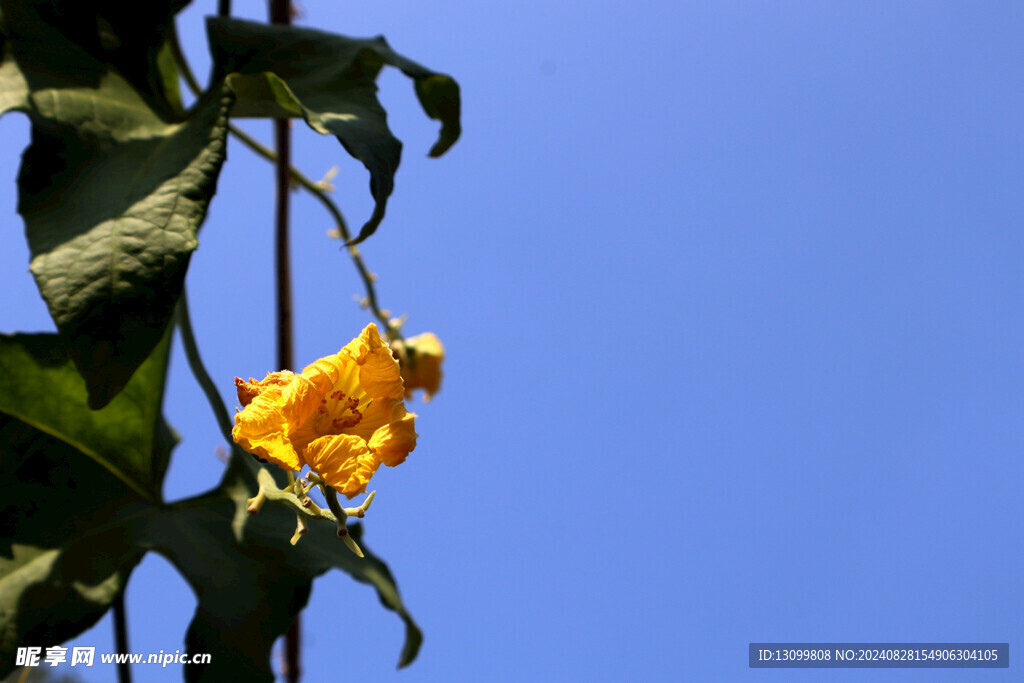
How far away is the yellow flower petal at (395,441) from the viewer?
553 millimetres

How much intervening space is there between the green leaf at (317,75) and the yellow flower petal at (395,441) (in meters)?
0.40

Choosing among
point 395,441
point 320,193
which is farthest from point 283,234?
point 395,441

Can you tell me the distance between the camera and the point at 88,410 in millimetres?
937

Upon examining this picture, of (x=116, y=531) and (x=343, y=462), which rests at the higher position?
(x=343, y=462)

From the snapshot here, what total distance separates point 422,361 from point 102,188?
2.60 ft

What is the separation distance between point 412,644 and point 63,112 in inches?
29.8

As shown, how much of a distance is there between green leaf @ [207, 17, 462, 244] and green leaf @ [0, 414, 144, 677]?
474 millimetres

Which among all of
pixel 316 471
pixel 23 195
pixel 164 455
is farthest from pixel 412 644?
pixel 23 195

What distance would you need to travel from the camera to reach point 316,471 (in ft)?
1.75

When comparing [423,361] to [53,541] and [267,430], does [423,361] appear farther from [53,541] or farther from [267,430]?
[267,430]

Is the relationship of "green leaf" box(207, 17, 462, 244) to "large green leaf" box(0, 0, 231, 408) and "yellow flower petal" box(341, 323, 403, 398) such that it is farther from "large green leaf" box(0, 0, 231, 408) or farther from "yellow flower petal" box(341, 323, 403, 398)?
"yellow flower petal" box(341, 323, 403, 398)

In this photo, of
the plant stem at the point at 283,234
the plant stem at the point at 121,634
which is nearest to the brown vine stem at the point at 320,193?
the plant stem at the point at 283,234

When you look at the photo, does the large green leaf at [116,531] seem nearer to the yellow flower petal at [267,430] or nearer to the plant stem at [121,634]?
the plant stem at [121,634]

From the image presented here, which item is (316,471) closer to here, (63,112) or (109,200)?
(109,200)
